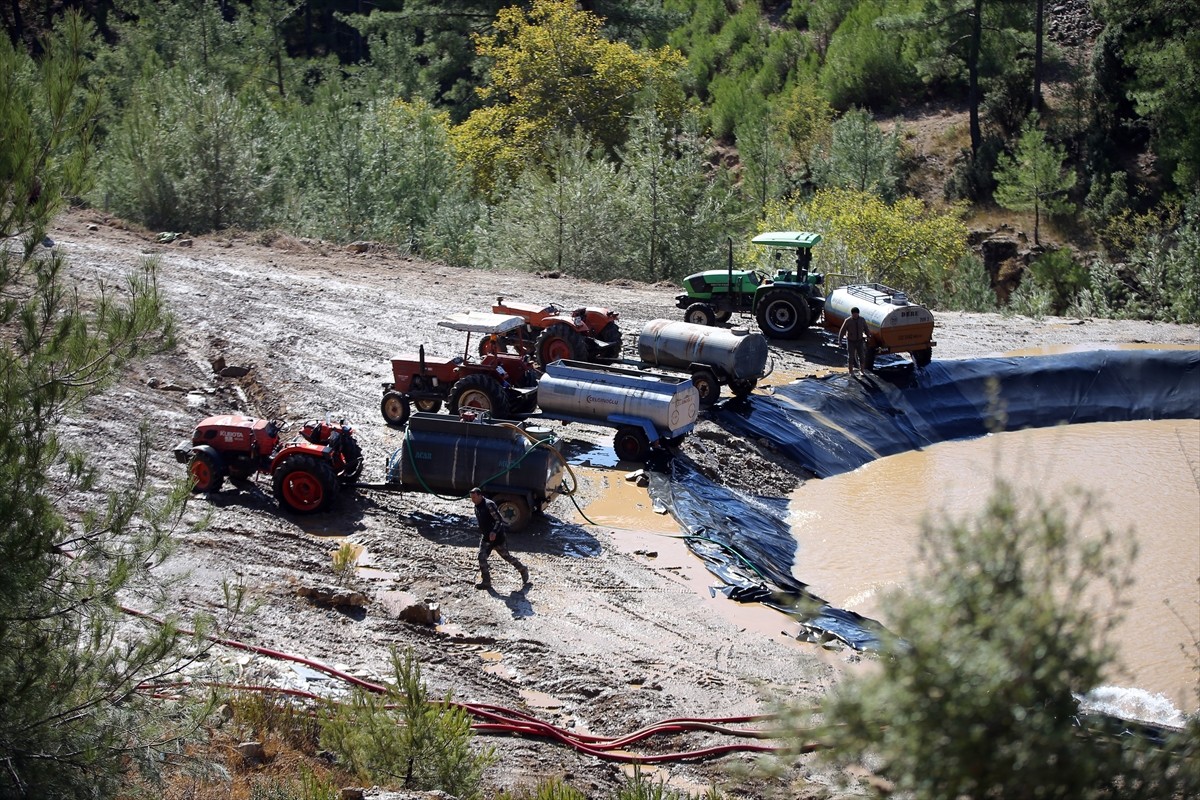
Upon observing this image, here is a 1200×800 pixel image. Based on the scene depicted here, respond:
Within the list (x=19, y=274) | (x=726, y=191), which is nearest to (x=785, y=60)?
(x=726, y=191)

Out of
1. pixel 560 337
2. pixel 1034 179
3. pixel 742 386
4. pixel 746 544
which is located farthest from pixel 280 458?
pixel 1034 179

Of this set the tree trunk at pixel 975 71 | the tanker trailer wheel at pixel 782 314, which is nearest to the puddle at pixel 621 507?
the tanker trailer wheel at pixel 782 314

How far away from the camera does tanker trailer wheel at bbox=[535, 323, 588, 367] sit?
20.6m

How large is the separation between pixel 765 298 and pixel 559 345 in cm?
615

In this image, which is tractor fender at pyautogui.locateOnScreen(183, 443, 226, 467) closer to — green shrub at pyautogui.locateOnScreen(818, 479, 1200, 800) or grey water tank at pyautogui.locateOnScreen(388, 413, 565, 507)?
grey water tank at pyautogui.locateOnScreen(388, 413, 565, 507)

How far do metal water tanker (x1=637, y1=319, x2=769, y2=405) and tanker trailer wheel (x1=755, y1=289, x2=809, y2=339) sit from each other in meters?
3.84

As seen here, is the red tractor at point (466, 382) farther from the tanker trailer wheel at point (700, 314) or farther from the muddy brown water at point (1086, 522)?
the tanker trailer wheel at point (700, 314)

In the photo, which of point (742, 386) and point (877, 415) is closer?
point (742, 386)

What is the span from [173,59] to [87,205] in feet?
60.0

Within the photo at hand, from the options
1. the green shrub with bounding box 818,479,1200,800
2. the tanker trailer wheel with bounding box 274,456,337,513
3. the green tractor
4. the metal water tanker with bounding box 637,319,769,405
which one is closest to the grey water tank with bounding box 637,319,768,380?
the metal water tanker with bounding box 637,319,769,405

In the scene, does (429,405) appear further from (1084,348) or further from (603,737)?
(1084,348)

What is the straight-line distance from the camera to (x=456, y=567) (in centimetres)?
1438

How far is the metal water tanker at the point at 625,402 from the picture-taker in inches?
697

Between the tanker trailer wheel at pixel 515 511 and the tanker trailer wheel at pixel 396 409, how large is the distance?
4.14m
